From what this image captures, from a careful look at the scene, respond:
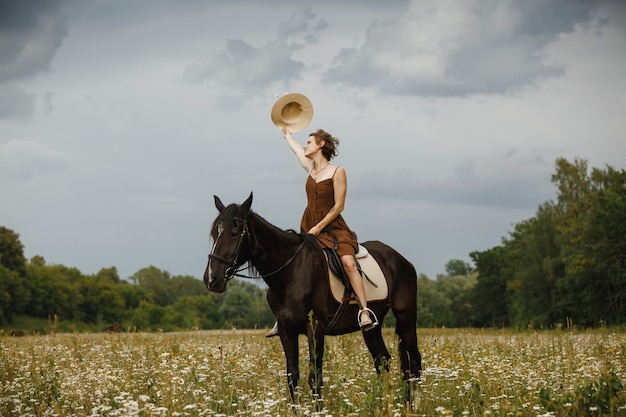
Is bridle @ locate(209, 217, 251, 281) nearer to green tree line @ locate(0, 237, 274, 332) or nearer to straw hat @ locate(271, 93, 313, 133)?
straw hat @ locate(271, 93, 313, 133)

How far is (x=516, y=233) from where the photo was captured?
293ft

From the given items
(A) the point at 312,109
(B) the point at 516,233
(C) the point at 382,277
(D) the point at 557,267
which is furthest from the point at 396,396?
(B) the point at 516,233

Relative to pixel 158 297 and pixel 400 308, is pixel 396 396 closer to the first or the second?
pixel 400 308

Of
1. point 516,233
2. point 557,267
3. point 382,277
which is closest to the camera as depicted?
point 382,277

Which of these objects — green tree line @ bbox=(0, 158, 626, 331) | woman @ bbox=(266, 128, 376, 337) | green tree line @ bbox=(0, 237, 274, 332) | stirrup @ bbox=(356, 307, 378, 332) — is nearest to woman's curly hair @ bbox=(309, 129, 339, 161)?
woman @ bbox=(266, 128, 376, 337)

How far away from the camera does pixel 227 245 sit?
780 cm

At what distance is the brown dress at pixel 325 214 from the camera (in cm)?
895

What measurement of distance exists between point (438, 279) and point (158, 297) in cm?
4882

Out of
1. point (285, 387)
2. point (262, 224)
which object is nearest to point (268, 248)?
point (262, 224)

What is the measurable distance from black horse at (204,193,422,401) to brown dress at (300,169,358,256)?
0.91 ft

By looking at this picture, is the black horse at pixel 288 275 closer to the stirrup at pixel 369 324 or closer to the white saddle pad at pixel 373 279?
the stirrup at pixel 369 324

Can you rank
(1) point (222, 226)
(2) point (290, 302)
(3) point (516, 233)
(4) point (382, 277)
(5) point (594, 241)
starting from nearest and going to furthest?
(1) point (222, 226) < (2) point (290, 302) < (4) point (382, 277) < (5) point (594, 241) < (3) point (516, 233)

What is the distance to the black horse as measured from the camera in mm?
7812

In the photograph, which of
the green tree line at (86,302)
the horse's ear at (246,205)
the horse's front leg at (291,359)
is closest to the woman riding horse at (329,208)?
the horse's front leg at (291,359)
